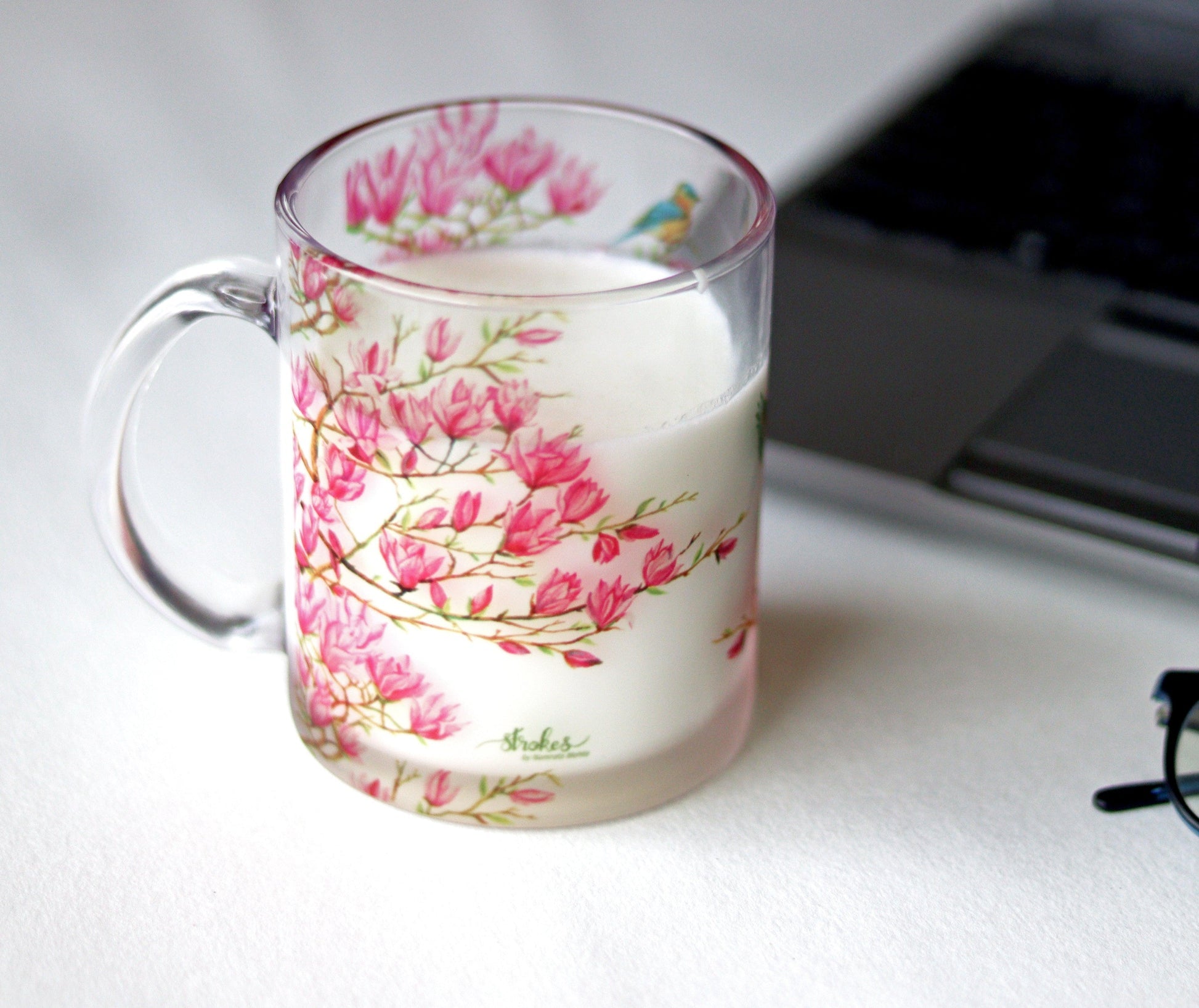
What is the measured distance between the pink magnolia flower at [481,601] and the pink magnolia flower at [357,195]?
0.13 m

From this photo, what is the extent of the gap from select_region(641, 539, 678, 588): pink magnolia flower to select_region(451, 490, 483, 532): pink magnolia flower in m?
0.04

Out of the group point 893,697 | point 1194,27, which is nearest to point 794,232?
point 893,697

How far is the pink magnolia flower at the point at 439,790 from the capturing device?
0.40 meters

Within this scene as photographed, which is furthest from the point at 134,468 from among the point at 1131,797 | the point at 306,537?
the point at 1131,797

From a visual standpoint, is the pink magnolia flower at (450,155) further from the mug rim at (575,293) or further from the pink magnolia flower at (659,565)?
the pink magnolia flower at (659,565)

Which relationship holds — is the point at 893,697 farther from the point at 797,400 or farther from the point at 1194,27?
Answer: the point at 1194,27

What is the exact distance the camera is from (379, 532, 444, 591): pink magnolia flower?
0.37 meters

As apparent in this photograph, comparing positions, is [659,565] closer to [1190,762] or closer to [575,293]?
[575,293]

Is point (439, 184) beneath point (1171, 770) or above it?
above

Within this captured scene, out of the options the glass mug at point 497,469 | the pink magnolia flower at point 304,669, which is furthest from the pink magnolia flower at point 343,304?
the pink magnolia flower at point 304,669

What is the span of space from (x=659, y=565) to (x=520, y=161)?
0.15 m

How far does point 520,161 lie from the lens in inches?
18.0

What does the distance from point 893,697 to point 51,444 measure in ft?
1.03

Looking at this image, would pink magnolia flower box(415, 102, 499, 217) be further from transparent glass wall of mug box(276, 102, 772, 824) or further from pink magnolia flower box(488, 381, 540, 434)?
pink magnolia flower box(488, 381, 540, 434)
